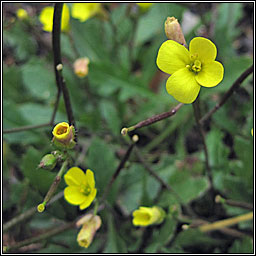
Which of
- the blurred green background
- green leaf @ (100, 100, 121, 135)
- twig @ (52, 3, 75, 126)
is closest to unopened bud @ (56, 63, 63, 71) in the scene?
twig @ (52, 3, 75, 126)

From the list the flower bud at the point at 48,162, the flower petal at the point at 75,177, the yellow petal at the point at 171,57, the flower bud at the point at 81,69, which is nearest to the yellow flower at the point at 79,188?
the flower petal at the point at 75,177

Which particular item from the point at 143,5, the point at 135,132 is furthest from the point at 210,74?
the point at 135,132

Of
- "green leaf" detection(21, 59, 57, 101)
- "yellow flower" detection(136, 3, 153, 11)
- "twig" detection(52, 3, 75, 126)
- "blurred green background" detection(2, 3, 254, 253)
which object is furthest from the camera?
"green leaf" detection(21, 59, 57, 101)

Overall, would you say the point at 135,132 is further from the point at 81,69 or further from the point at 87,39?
the point at 87,39

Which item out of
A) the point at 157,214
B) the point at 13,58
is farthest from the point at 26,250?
the point at 13,58

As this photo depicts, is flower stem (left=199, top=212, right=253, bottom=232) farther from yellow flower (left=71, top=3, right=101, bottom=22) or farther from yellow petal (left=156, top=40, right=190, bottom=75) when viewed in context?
yellow flower (left=71, top=3, right=101, bottom=22)

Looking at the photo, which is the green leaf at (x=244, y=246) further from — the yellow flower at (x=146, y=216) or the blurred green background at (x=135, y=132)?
the yellow flower at (x=146, y=216)
